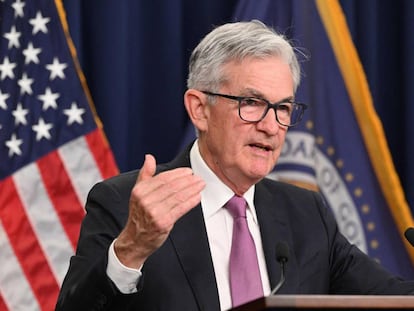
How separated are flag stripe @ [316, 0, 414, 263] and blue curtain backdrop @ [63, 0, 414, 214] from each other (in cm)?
21

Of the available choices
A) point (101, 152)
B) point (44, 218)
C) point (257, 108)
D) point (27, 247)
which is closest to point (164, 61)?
point (101, 152)

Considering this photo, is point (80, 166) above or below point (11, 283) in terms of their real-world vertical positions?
above

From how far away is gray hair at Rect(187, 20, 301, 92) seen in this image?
2900 millimetres

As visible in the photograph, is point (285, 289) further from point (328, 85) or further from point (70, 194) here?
point (328, 85)

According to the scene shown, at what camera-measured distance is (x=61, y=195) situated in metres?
3.78

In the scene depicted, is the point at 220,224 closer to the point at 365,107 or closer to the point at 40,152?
the point at 40,152

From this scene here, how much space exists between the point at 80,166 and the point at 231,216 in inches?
41.7

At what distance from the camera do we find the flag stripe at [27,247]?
3682 millimetres

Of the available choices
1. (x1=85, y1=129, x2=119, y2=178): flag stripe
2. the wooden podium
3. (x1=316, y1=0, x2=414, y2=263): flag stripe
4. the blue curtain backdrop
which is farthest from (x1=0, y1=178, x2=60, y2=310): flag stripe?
the wooden podium

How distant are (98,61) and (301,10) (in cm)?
84

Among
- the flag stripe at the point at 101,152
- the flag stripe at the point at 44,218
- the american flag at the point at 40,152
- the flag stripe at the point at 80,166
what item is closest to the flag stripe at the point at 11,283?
the american flag at the point at 40,152

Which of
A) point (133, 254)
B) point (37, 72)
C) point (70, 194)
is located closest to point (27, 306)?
point (70, 194)

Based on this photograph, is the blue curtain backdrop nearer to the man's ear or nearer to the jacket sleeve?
the man's ear

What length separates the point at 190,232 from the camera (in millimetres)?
2824
